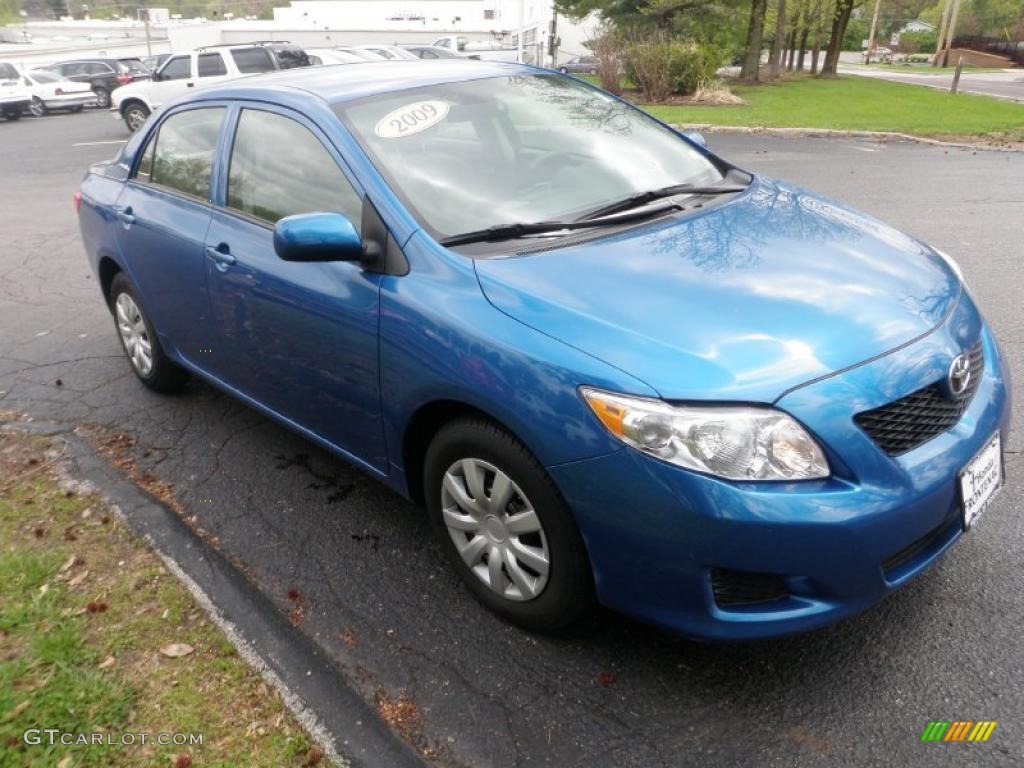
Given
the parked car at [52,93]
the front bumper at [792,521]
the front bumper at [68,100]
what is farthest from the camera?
the front bumper at [68,100]

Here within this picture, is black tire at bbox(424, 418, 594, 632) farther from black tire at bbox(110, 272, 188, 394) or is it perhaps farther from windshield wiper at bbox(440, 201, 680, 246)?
black tire at bbox(110, 272, 188, 394)

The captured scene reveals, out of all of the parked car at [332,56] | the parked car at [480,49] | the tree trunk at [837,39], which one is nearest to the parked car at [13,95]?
the parked car at [332,56]

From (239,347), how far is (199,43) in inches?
1671

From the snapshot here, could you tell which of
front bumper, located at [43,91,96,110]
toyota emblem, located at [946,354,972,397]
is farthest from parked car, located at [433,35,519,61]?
toyota emblem, located at [946,354,972,397]

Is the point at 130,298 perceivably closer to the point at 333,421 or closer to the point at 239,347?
the point at 239,347

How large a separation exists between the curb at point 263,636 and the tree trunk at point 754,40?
2843 centimetres

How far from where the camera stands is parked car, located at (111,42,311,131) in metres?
18.4

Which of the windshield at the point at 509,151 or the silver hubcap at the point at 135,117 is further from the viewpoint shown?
the silver hubcap at the point at 135,117

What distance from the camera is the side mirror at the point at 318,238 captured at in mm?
2703

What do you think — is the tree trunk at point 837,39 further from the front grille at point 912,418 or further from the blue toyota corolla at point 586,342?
the front grille at point 912,418

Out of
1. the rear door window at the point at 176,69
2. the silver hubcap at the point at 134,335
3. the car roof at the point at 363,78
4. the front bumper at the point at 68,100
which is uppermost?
the car roof at the point at 363,78

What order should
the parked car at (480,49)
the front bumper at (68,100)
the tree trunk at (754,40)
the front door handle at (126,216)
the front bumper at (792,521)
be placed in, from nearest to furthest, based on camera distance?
1. the front bumper at (792,521)
2. the front door handle at (126,216)
3. the front bumper at (68,100)
4. the tree trunk at (754,40)
5. the parked car at (480,49)

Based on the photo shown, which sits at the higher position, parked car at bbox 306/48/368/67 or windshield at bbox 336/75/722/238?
windshield at bbox 336/75/722/238

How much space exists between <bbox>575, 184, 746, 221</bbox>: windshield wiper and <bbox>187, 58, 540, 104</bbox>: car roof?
976 mm
